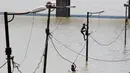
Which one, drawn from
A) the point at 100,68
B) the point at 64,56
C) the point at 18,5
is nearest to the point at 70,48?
the point at 64,56

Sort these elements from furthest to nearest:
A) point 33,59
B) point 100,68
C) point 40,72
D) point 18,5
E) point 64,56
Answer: point 18,5
point 64,56
point 33,59
point 100,68
point 40,72

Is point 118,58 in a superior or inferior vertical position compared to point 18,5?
inferior

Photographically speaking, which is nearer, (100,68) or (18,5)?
(100,68)

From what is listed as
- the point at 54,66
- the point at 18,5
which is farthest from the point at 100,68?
the point at 18,5

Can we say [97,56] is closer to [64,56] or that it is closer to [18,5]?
[64,56]

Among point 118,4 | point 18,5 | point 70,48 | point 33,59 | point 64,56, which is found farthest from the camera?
point 18,5

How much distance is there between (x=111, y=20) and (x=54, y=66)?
860 cm

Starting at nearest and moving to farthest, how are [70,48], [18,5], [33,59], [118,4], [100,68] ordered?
[100,68]
[33,59]
[70,48]
[118,4]
[18,5]

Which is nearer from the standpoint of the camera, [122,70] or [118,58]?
[122,70]

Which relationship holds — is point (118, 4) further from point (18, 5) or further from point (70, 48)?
point (70, 48)

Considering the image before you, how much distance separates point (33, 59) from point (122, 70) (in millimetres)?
1423

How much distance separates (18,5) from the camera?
12133mm

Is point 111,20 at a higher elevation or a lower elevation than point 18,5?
lower

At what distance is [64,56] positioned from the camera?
4230mm
